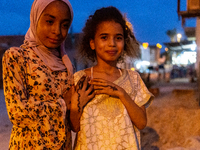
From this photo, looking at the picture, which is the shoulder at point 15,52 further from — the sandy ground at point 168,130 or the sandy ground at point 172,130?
the sandy ground at point 172,130

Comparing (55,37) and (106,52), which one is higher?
(55,37)

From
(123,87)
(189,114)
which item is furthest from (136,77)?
(189,114)

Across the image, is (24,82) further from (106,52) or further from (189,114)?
(189,114)

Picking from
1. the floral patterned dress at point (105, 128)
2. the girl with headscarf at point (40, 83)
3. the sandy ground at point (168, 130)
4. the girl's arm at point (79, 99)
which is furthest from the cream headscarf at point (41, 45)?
the sandy ground at point (168, 130)

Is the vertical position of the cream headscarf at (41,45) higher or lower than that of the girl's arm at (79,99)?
higher

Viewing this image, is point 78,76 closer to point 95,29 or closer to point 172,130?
point 95,29

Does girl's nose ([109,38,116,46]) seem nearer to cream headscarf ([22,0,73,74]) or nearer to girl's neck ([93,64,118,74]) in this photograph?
girl's neck ([93,64,118,74])

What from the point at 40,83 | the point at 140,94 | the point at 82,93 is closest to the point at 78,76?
the point at 82,93

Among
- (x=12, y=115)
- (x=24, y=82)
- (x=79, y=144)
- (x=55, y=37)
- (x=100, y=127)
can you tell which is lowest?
(x=79, y=144)

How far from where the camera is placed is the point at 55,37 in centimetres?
144

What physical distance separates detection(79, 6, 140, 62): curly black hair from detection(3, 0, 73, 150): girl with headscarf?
186mm

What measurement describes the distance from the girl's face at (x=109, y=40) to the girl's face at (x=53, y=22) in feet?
0.91

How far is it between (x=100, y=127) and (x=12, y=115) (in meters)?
0.60

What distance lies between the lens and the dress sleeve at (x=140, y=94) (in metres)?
1.49
